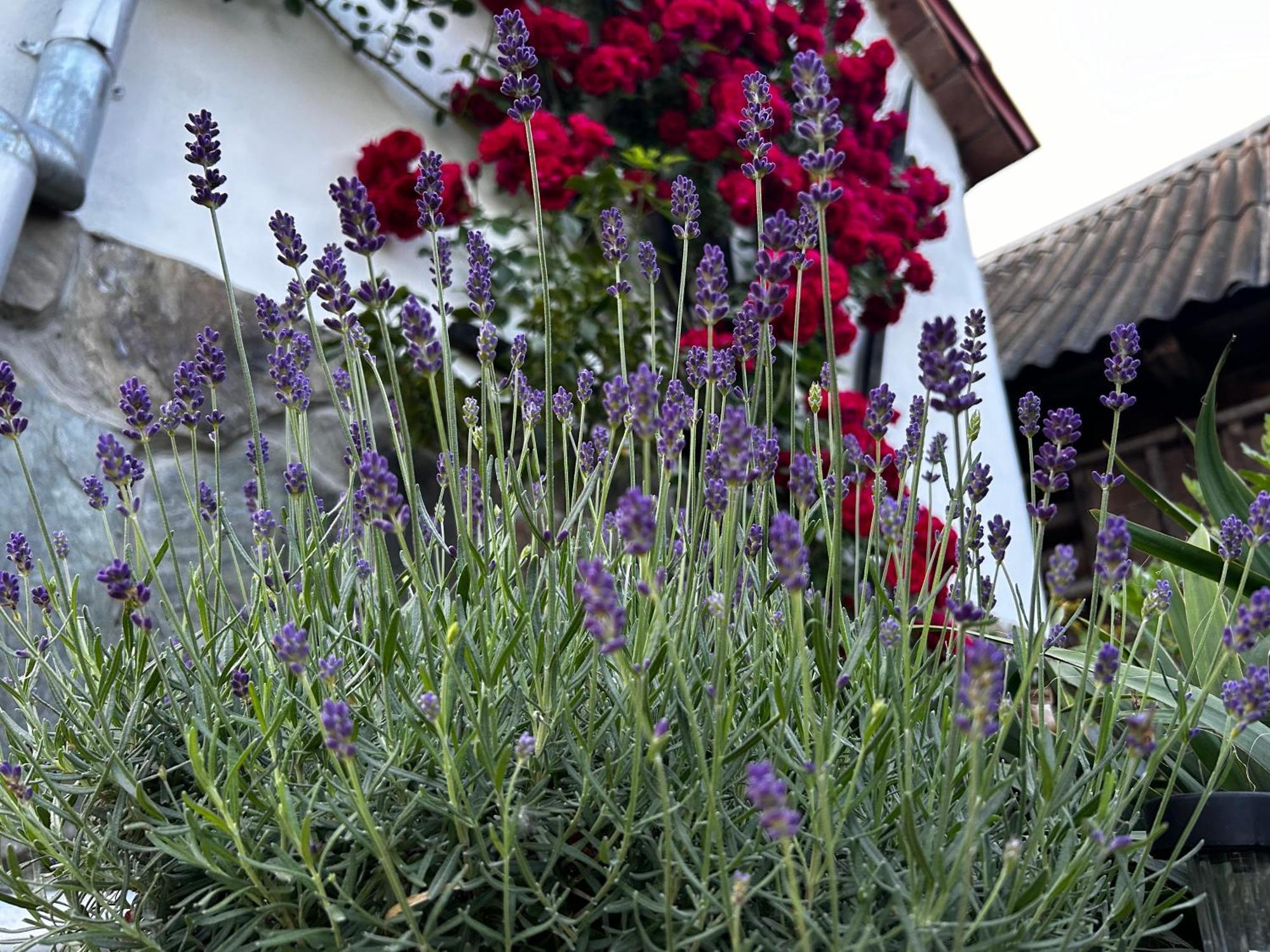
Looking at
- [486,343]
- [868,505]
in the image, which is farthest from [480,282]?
[868,505]

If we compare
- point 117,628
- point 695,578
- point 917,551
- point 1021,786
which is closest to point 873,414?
point 695,578

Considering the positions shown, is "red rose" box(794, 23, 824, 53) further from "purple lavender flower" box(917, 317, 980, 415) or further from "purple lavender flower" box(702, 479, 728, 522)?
"purple lavender flower" box(917, 317, 980, 415)

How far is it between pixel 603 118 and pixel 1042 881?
10.6ft

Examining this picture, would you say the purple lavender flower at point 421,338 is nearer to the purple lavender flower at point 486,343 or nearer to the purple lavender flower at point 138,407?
the purple lavender flower at point 486,343

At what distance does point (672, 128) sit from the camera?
364 cm

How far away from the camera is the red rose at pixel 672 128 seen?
365 centimetres

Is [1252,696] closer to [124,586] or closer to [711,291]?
[711,291]

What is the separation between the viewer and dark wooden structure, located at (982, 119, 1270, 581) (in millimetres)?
5645

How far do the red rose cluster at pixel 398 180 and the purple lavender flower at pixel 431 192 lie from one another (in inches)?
72.6

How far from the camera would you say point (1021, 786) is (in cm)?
116

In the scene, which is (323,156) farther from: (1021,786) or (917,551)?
(1021,786)

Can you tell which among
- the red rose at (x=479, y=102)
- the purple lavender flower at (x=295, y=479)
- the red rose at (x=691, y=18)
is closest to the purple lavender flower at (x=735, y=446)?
the purple lavender flower at (x=295, y=479)

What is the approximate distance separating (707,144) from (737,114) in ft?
0.43

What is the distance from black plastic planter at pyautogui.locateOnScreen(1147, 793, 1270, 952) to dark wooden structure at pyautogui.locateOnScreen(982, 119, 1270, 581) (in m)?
4.12
